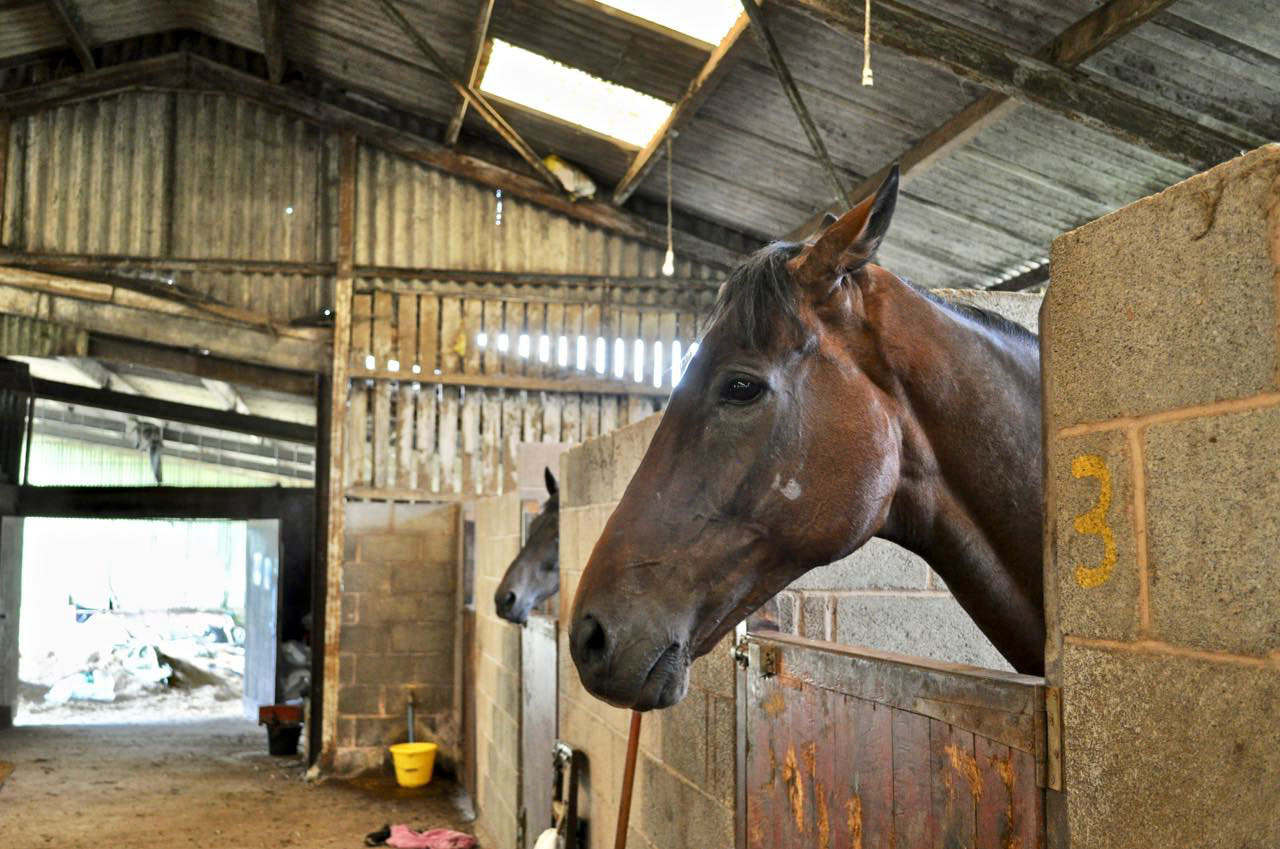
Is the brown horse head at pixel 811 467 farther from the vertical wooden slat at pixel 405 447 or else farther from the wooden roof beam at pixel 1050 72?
the vertical wooden slat at pixel 405 447

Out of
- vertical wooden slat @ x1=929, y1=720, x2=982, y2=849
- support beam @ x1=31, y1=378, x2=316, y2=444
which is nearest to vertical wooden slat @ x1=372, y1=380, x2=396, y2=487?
support beam @ x1=31, y1=378, x2=316, y2=444

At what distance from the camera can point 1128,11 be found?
389 centimetres

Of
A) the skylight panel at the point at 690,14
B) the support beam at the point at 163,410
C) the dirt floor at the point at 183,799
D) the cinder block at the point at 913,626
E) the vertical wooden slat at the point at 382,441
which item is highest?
the skylight panel at the point at 690,14

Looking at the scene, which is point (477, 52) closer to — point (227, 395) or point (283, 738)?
point (283, 738)

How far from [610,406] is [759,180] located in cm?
236

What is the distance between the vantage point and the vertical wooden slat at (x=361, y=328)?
8609 millimetres

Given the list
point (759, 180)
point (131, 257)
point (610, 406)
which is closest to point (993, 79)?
point (759, 180)

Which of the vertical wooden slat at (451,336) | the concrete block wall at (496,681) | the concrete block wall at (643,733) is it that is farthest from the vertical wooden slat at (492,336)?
the concrete block wall at (643,733)

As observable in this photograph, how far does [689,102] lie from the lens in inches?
251

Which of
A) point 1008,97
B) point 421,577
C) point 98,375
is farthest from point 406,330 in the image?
point 1008,97

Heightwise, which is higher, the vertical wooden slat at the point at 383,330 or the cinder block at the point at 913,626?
the vertical wooden slat at the point at 383,330

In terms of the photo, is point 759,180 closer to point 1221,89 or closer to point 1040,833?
point 1221,89

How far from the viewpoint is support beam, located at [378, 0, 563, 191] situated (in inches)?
274

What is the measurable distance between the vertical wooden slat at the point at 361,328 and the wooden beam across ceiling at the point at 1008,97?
12.3ft
